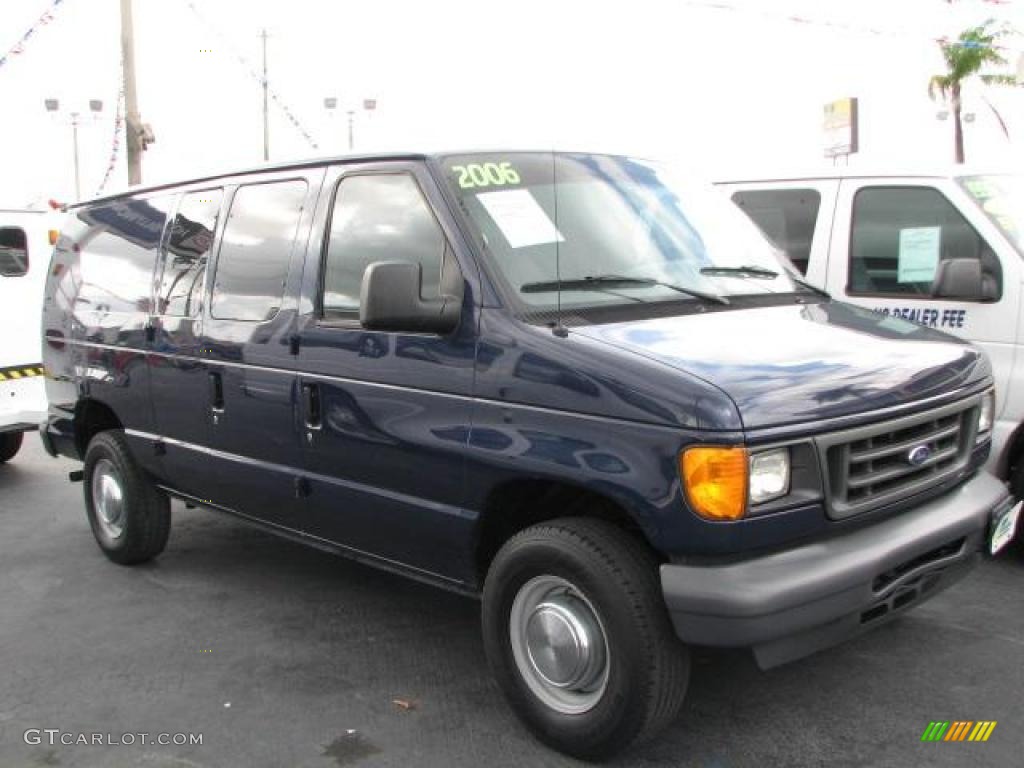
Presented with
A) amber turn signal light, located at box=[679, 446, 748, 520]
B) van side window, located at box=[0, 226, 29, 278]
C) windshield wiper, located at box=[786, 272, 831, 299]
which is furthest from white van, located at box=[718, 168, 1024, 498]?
van side window, located at box=[0, 226, 29, 278]

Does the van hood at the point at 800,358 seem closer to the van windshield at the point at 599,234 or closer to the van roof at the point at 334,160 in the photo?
the van windshield at the point at 599,234

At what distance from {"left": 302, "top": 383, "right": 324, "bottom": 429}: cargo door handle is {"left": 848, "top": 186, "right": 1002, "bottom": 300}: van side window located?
3125 millimetres

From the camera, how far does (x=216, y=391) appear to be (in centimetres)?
436

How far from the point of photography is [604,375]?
2.88m

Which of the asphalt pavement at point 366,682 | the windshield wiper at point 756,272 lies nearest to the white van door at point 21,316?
the asphalt pavement at point 366,682

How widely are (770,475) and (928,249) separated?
2.92m

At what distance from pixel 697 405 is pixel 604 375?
326mm

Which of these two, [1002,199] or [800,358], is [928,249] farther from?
[800,358]

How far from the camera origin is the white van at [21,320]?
293 inches

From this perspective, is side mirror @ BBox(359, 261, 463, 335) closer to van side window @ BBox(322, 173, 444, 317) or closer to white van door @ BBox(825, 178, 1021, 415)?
van side window @ BBox(322, 173, 444, 317)

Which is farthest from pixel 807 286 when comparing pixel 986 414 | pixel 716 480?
pixel 716 480

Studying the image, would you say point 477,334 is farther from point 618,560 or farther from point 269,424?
point 269,424

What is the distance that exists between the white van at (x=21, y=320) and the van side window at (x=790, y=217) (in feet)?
17.8

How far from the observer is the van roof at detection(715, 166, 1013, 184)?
5043 millimetres
